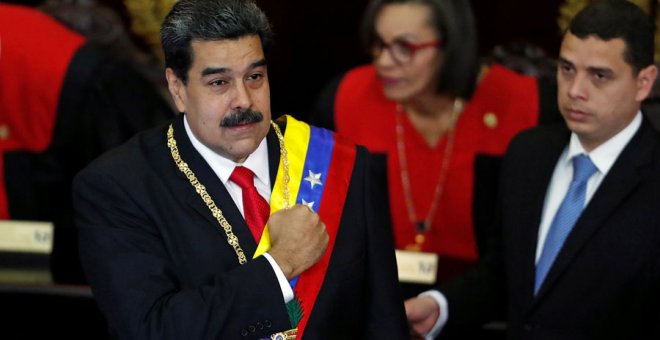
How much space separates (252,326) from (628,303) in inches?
36.1

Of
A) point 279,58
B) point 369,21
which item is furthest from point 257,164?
point 279,58

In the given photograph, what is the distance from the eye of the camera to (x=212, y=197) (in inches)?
80.5

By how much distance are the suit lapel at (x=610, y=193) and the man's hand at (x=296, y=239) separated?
0.69 m

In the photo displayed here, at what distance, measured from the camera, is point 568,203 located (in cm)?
252

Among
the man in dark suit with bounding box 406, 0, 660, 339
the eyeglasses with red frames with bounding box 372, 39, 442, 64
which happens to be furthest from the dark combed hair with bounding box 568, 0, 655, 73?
the eyeglasses with red frames with bounding box 372, 39, 442, 64

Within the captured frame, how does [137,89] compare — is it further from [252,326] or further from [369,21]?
[252,326]

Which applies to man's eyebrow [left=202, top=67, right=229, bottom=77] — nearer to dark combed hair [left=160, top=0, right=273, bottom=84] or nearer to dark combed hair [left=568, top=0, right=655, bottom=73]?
dark combed hair [left=160, top=0, right=273, bottom=84]

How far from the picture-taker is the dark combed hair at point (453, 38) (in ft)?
11.3

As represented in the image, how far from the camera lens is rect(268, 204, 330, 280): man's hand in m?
1.97

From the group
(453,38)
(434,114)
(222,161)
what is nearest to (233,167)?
(222,161)

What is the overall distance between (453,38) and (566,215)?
1085mm

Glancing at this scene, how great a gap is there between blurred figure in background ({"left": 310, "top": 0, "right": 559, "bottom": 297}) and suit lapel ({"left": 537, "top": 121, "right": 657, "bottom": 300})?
94cm

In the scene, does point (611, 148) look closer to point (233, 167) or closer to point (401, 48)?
point (233, 167)

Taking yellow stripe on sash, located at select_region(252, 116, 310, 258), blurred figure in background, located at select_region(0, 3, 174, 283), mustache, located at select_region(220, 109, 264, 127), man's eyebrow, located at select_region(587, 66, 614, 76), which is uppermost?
man's eyebrow, located at select_region(587, 66, 614, 76)
